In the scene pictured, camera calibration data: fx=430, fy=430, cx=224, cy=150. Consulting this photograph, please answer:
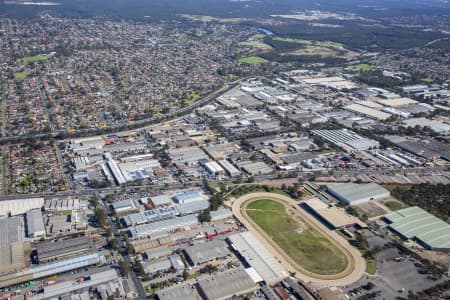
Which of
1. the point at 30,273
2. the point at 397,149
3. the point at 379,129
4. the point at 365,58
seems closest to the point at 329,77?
the point at 365,58

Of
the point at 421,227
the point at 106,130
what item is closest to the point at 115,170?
the point at 106,130

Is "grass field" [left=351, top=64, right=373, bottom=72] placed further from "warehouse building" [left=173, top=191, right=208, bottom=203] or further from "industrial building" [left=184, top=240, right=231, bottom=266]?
"industrial building" [left=184, top=240, right=231, bottom=266]

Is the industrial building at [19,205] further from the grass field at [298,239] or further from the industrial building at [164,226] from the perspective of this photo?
the grass field at [298,239]

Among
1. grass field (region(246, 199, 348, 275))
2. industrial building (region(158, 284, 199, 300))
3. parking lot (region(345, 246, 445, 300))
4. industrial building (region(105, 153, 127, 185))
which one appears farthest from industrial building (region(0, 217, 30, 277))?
parking lot (region(345, 246, 445, 300))

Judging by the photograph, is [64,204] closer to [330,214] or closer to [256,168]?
[256,168]

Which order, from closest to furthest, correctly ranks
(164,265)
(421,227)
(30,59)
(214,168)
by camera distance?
(164,265) < (421,227) < (214,168) < (30,59)

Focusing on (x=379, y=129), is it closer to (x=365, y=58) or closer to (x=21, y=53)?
(x=365, y=58)
